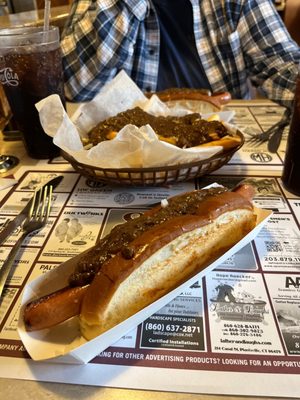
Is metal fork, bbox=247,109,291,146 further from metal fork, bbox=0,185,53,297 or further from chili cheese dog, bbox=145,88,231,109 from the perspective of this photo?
metal fork, bbox=0,185,53,297

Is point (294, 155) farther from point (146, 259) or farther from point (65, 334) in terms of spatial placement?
point (65, 334)

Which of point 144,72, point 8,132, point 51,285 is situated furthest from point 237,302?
point 144,72

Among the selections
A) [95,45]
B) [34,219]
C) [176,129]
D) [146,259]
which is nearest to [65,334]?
[146,259]

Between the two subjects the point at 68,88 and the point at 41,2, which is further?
the point at 41,2

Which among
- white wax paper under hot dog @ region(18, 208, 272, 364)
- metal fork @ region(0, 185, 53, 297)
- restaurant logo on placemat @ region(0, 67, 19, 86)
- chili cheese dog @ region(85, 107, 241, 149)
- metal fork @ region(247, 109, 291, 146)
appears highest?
restaurant logo on placemat @ region(0, 67, 19, 86)

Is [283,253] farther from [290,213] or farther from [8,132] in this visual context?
[8,132]

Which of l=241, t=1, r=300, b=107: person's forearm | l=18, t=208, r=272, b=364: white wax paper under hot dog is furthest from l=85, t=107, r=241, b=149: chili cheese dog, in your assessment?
l=241, t=1, r=300, b=107: person's forearm

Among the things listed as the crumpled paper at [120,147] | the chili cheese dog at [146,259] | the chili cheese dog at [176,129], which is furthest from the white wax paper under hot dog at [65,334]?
the chili cheese dog at [176,129]
